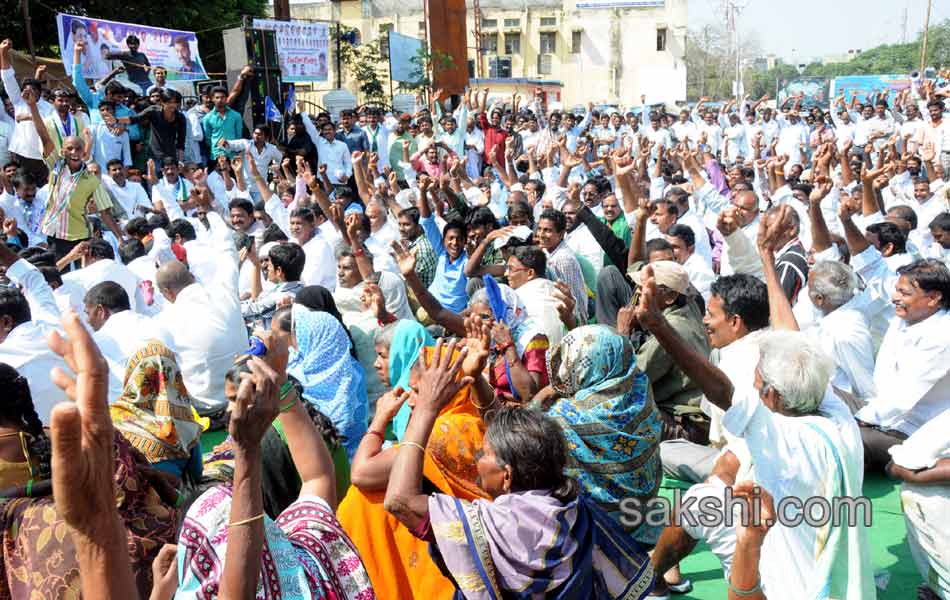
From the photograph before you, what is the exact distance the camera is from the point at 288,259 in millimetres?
5457

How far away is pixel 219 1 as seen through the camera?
2189 cm

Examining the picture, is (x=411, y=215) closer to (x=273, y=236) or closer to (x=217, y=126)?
(x=273, y=236)

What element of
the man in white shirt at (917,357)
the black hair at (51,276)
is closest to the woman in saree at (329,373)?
the man in white shirt at (917,357)

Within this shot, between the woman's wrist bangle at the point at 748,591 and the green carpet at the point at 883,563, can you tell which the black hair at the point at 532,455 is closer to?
the woman's wrist bangle at the point at 748,591

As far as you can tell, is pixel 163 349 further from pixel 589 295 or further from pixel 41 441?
pixel 589 295

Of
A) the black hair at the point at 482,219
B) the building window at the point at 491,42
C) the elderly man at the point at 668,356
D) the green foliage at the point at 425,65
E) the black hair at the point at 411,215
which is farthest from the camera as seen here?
the building window at the point at 491,42

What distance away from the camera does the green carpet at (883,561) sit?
3.78 metres

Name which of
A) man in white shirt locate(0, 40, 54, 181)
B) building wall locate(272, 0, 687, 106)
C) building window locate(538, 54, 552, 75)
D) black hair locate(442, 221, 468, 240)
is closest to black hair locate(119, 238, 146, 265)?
black hair locate(442, 221, 468, 240)

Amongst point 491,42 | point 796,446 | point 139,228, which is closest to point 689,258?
point 796,446

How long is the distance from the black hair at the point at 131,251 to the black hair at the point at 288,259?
236 centimetres

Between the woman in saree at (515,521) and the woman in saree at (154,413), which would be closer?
the woman in saree at (515,521)

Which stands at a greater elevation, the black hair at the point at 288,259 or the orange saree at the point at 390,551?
the black hair at the point at 288,259

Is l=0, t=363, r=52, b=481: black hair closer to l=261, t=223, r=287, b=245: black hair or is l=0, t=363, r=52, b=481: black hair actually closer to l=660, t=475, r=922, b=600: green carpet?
l=660, t=475, r=922, b=600: green carpet

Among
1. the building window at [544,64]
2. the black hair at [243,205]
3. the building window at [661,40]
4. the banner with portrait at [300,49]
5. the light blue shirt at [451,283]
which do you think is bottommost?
the light blue shirt at [451,283]
